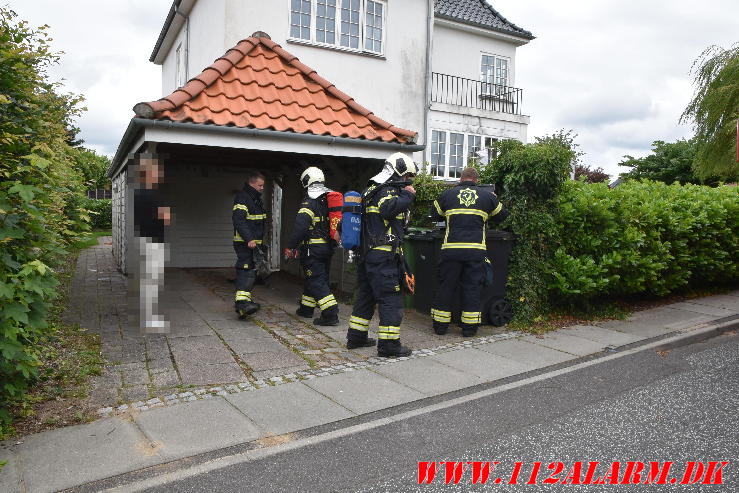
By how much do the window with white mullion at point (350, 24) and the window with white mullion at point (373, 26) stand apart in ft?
0.87

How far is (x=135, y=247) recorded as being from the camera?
580 cm

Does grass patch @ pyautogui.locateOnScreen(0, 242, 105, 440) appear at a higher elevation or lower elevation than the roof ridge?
lower

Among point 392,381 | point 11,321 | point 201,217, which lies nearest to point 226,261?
point 201,217

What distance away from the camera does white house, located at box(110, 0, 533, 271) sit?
659 centimetres

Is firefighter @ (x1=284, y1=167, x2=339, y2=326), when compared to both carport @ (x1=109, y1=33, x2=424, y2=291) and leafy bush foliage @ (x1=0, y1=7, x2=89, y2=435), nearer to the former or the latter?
carport @ (x1=109, y1=33, x2=424, y2=291)

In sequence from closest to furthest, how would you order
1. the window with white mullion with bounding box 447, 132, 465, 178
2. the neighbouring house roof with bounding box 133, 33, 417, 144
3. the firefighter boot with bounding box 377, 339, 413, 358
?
1. the firefighter boot with bounding box 377, 339, 413, 358
2. the neighbouring house roof with bounding box 133, 33, 417, 144
3. the window with white mullion with bounding box 447, 132, 465, 178

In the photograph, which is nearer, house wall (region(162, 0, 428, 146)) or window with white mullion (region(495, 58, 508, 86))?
house wall (region(162, 0, 428, 146))

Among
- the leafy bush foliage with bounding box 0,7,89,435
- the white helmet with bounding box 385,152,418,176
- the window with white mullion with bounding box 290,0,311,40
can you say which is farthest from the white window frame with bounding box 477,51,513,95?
the leafy bush foliage with bounding box 0,7,89,435

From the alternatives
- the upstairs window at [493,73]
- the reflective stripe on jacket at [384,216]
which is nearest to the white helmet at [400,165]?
the reflective stripe on jacket at [384,216]

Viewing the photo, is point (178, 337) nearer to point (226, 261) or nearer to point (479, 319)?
point (479, 319)

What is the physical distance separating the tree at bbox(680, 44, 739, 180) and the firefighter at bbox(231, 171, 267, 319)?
13697 mm

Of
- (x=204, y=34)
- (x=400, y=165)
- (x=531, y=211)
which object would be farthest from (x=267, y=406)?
(x=204, y=34)

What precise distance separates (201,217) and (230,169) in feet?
4.15

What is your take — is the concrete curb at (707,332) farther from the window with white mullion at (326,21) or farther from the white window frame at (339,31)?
the window with white mullion at (326,21)
